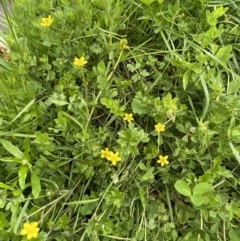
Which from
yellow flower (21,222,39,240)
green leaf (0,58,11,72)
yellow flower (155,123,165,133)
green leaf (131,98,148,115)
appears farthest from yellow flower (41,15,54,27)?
yellow flower (21,222,39,240)

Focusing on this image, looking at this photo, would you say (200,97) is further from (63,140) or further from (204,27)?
(63,140)

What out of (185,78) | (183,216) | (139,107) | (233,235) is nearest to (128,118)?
(139,107)

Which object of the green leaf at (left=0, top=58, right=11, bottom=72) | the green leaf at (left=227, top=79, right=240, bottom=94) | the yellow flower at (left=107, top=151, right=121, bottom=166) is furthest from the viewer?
the green leaf at (left=0, top=58, right=11, bottom=72)

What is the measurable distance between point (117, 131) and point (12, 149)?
0.28 metres

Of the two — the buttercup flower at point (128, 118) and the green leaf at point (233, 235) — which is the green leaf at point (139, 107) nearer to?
→ the buttercup flower at point (128, 118)

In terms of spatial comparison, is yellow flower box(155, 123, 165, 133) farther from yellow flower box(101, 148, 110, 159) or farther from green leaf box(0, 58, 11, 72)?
green leaf box(0, 58, 11, 72)

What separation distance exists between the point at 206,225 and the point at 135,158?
0.25 metres

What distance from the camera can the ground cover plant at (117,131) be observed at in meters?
1.14

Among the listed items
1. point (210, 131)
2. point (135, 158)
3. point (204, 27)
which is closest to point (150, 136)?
point (135, 158)

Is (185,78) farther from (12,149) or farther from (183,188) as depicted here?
(12,149)

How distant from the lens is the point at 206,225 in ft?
3.93

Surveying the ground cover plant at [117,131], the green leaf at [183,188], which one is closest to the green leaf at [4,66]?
the ground cover plant at [117,131]

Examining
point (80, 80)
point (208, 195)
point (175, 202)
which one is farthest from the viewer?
point (80, 80)

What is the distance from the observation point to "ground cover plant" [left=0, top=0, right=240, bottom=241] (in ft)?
3.75
